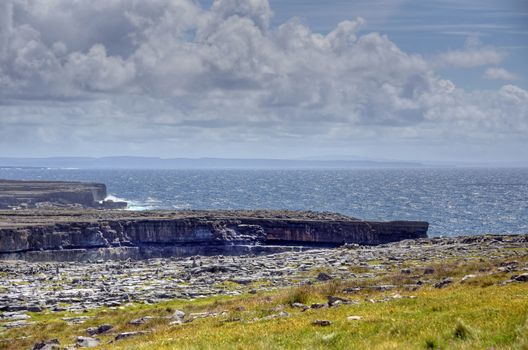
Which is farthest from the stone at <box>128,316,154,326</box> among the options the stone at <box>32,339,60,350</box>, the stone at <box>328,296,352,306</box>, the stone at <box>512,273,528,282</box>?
the stone at <box>512,273,528,282</box>

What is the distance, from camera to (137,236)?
95750 millimetres

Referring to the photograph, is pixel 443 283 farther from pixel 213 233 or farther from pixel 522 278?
pixel 213 233

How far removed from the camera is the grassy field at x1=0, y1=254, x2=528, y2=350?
1953 centimetres

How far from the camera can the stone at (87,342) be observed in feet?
98.2

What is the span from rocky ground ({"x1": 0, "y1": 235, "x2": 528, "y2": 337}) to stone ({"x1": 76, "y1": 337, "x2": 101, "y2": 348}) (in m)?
7.90

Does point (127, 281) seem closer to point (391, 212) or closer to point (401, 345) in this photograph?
point (401, 345)

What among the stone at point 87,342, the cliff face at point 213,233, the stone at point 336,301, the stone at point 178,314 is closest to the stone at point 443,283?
the stone at point 336,301

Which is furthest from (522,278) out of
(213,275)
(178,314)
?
(213,275)

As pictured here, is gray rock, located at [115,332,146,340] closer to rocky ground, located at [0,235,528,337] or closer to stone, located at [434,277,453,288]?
rocky ground, located at [0,235,528,337]

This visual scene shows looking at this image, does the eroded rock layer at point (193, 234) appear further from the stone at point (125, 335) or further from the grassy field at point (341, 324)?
the stone at point (125, 335)

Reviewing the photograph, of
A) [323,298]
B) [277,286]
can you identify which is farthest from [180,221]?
[323,298]

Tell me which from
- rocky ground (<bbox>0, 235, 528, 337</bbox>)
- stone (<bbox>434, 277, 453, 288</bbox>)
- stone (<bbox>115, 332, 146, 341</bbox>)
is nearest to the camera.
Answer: stone (<bbox>115, 332, 146, 341</bbox>)

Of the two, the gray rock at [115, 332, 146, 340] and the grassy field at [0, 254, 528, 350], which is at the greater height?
the grassy field at [0, 254, 528, 350]

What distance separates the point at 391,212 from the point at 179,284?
14080 cm
